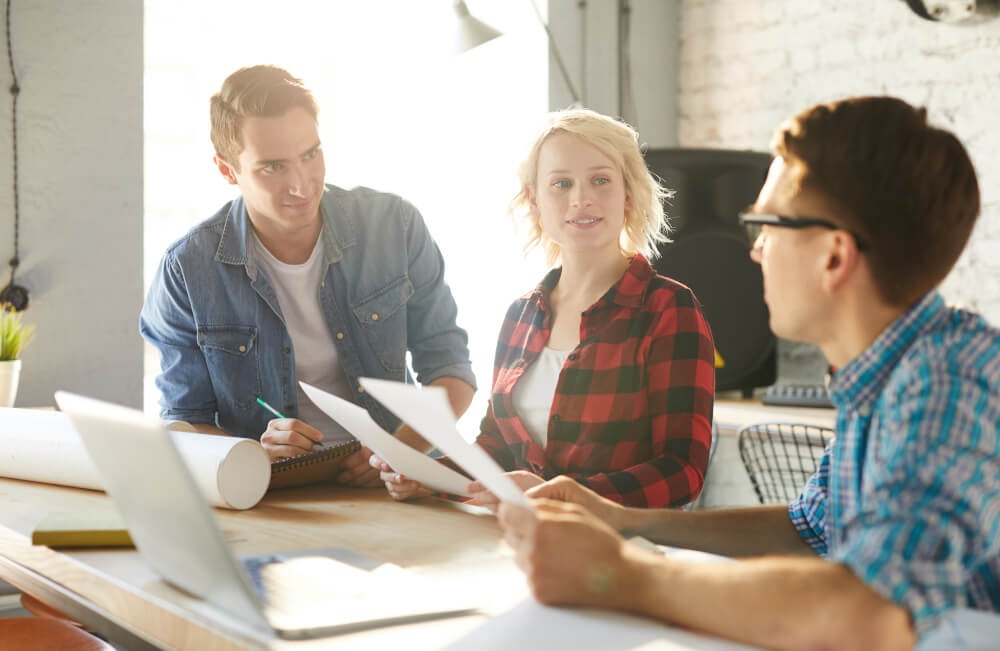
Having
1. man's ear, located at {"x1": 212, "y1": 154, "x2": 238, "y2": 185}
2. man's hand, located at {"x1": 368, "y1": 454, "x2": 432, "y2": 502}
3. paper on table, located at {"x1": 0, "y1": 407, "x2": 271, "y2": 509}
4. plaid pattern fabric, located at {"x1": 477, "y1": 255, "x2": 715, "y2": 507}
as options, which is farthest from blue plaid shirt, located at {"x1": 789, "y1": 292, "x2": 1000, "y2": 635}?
man's ear, located at {"x1": 212, "y1": 154, "x2": 238, "y2": 185}

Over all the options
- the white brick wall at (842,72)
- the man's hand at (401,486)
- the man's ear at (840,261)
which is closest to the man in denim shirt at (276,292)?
the man's hand at (401,486)

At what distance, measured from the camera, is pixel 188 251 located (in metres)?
1.63

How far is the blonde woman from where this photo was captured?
4.44 feet

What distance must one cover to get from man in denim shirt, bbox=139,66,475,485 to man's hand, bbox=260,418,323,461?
0.21m

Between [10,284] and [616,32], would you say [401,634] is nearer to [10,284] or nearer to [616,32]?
[10,284]

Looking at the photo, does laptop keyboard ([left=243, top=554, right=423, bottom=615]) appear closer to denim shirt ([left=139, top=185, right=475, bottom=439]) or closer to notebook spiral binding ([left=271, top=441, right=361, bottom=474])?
notebook spiral binding ([left=271, top=441, right=361, bottom=474])

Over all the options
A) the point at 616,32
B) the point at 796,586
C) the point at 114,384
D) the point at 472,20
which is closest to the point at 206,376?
the point at 114,384

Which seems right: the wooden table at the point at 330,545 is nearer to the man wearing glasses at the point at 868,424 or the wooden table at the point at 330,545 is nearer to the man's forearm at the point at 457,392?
the man wearing glasses at the point at 868,424

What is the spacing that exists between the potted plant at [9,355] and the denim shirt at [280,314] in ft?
1.48

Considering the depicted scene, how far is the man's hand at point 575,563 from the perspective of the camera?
0.77 metres

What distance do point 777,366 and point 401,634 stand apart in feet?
8.37

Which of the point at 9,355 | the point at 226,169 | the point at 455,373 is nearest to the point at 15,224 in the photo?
the point at 9,355

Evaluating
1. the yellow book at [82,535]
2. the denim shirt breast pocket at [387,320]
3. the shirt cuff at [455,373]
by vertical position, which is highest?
the denim shirt breast pocket at [387,320]

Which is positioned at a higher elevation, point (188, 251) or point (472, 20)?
point (472, 20)
